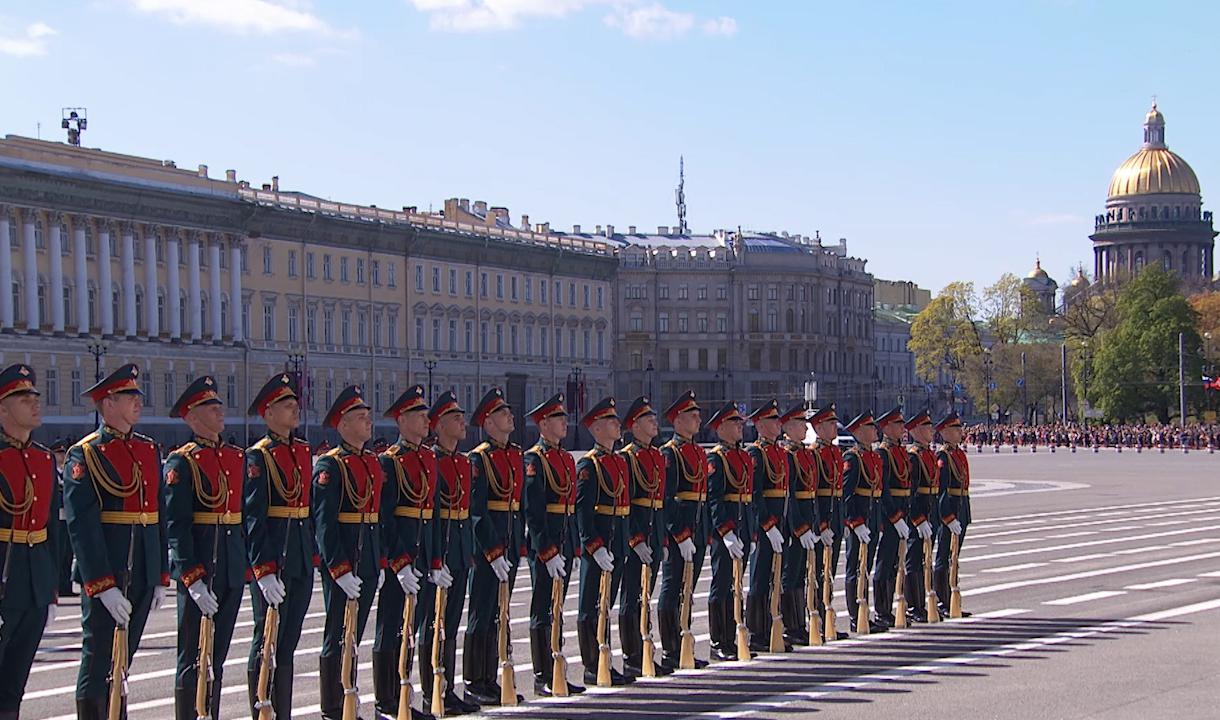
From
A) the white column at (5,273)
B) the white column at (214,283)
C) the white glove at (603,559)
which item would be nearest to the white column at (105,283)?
the white column at (5,273)

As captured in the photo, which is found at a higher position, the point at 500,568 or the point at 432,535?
the point at 432,535

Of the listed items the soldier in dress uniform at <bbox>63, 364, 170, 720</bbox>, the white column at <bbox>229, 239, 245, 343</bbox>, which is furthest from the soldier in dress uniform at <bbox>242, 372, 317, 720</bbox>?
the white column at <bbox>229, 239, 245, 343</bbox>

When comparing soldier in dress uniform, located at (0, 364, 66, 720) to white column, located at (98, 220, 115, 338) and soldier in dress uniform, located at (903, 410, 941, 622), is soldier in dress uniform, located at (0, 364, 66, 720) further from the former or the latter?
white column, located at (98, 220, 115, 338)

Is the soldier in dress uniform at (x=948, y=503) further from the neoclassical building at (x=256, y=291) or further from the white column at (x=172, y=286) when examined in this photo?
the white column at (x=172, y=286)

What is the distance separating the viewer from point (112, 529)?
10.5 meters

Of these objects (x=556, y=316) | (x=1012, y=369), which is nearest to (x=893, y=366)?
(x=1012, y=369)

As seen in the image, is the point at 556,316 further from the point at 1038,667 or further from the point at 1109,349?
the point at 1038,667

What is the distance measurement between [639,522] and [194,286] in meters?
68.2

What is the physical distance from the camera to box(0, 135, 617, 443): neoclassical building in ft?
238

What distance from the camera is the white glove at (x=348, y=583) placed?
11.6 m

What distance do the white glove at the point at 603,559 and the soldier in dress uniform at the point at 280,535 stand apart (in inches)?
104

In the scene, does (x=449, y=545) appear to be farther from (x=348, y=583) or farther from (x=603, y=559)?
(x=603, y=559)

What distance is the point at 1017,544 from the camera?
2869cm

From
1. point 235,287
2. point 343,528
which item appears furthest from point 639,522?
point 235,287
